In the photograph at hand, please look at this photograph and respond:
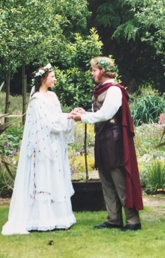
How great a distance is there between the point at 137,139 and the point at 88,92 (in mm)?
3595

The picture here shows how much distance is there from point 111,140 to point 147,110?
876 cm

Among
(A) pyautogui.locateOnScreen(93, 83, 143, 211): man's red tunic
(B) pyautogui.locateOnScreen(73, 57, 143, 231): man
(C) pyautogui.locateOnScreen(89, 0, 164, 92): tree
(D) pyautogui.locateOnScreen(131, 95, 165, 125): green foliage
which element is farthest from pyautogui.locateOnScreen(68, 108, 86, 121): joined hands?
(C) pyautogui.locateOnScreen(89, 0, 164, 92): tree

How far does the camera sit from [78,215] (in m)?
5.32

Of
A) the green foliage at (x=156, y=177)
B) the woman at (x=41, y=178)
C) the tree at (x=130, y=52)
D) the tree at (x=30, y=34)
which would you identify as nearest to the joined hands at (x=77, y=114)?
the woman at (x=41, y=178)

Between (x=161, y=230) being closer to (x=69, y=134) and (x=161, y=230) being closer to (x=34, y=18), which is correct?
(x=69, y=134)

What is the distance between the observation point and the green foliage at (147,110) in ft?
41.5

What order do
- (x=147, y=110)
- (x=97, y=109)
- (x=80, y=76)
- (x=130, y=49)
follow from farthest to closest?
(x=130, y=49)
(x=147, y=110)
(x=80, y=76)
(x=97, y=109)

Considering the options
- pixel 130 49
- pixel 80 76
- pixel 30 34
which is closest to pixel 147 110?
pixel 30 34

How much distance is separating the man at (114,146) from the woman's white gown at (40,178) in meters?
0.38

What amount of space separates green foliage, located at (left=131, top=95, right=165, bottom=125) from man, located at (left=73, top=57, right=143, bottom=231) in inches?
314

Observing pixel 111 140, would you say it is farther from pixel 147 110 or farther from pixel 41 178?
pixel 147 110

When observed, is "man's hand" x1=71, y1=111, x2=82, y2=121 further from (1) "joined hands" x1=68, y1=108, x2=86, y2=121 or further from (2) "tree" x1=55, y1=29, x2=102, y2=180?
(2) "tree" x1=55, y1=29, x2=102, y2=180

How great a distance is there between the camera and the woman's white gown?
178 inches

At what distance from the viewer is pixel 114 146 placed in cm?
435
